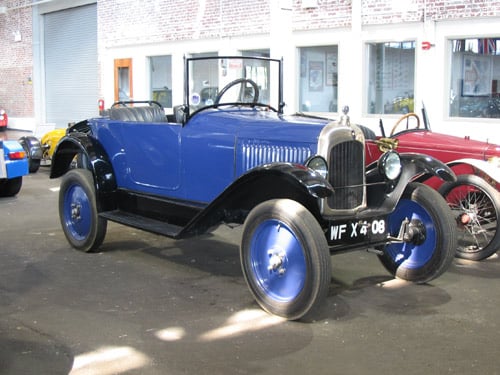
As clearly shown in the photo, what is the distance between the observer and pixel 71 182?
6039 mm

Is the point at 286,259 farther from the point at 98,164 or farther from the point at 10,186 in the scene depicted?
the point at 10,186

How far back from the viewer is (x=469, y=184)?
5641mm

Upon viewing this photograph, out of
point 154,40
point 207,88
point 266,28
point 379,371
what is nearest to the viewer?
point 379,371

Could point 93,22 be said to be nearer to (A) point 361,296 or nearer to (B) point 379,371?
(A) point 361,296

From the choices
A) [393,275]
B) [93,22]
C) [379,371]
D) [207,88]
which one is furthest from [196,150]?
[93,22]

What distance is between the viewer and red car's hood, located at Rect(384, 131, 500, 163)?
6246 mm

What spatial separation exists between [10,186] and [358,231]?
622cm

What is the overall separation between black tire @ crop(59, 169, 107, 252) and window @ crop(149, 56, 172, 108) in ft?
29.4

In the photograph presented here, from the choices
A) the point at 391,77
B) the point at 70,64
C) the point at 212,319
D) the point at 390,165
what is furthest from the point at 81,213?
the point at 70,64

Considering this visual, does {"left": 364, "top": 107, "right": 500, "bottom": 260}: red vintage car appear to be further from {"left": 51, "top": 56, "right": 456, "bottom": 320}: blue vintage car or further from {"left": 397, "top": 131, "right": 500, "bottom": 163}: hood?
{"left": 51, "top": 56, "right": 456, "bottom": 320}: blue vintage car

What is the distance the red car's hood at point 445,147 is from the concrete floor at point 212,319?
113cm

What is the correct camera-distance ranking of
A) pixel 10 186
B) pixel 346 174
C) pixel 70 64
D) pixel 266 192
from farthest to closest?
pixel 70 64, pixel 10 186, pixel 266 192, pixel 346 174

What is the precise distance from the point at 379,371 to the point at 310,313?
81 cm

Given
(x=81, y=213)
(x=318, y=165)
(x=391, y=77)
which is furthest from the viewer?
(x=391, y=77)
